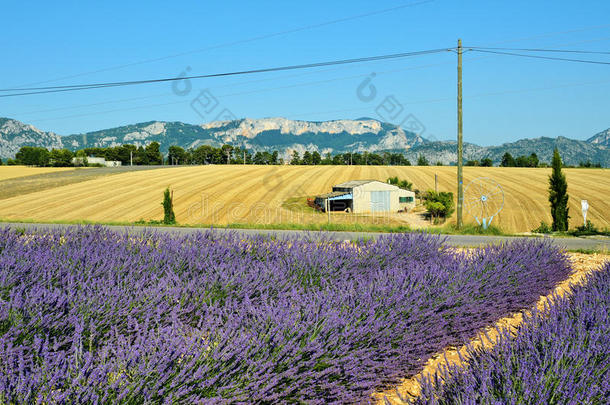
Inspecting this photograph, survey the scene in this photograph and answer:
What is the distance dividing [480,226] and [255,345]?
17.9 m

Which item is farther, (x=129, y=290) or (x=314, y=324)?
(x=129, y=290)

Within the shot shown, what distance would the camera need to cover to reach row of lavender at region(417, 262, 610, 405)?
2.92 m

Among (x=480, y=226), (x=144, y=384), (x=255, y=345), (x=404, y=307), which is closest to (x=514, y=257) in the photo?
(x=404, y=307)

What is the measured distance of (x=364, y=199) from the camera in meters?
43.1

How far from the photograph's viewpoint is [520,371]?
309 cm

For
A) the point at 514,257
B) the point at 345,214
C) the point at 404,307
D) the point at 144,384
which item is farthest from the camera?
the point at 345,214

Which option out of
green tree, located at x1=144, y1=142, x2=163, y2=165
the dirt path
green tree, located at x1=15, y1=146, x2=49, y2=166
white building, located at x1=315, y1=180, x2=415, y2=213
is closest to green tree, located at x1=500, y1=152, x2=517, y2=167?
white building, located at x1=315, y1=180, x2=415, y2=213

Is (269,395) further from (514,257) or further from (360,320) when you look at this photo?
(514,257)

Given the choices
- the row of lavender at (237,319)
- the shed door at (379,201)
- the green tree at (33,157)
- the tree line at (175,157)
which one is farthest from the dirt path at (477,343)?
the green tree at (33,157)

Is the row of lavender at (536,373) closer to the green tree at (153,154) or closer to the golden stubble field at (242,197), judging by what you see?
the golden stubble field at (242,197)

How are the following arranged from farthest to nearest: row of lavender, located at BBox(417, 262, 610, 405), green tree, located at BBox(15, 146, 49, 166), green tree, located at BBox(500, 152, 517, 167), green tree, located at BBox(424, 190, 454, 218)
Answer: green tree, located at BBox(500, 152, 517, 167), green tree, located at BBox(15, 146, 49, 166), green tree, located at BBox(424, 190, 454, 218), row of lavender, located at BBox(417, 262, 610, 405)

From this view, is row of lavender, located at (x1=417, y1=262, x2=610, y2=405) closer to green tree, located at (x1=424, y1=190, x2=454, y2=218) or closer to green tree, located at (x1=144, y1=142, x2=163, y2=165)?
green tree, located at (x1=424, y1=190, x2=454, y2=218)

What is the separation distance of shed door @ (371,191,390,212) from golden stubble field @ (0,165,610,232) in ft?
15.9

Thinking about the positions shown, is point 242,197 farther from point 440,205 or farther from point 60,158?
point 60,158
